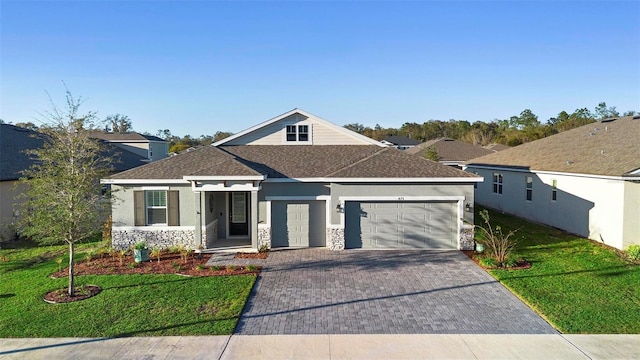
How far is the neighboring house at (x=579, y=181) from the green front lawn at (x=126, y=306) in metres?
13.6

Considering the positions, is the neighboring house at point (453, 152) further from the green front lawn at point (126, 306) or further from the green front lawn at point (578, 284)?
the green front lawn at point (126, 306)

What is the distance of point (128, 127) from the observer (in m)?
80.9

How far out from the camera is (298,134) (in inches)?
734

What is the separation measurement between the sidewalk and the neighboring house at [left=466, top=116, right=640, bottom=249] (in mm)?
8702

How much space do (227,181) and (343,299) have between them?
6.60 m

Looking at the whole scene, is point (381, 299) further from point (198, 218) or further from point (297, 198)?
point (198, 218)

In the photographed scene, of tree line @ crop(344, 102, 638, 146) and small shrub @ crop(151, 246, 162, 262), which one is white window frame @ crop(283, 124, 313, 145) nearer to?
small shrub @ crop(151, 246, 162, 262)

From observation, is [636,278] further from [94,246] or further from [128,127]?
[128,127]

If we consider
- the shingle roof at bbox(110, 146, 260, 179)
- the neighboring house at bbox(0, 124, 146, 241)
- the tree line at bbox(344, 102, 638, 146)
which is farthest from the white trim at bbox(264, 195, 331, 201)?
the tree line at bbox(344, 102, 638, 146)

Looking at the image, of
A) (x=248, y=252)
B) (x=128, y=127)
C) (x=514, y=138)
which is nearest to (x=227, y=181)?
(x=248, y=252)

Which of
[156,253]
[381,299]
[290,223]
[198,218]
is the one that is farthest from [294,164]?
[381,299]

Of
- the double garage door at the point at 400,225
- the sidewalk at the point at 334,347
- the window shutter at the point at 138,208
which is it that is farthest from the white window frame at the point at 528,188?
the window shutter at the point at 138,208

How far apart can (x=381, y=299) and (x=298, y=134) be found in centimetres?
1026

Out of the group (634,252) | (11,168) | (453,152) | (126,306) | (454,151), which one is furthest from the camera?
(454,151)
